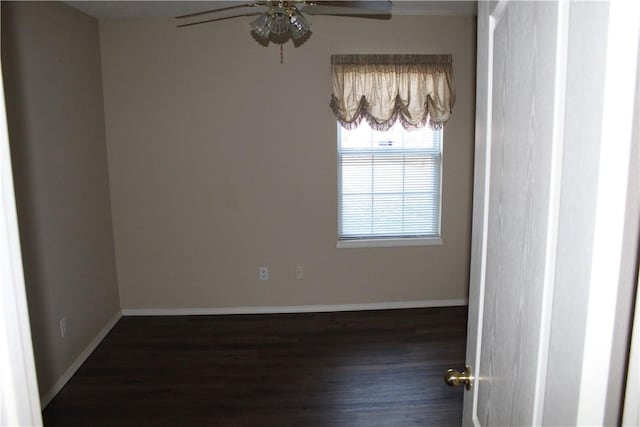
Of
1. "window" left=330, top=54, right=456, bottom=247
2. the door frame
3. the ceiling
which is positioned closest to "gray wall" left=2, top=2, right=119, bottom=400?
the ceiling

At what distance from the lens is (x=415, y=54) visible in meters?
Answer: 3.84

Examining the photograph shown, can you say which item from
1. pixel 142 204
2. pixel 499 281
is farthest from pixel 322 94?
pixel 499 281

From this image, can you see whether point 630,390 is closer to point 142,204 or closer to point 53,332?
point 53,332

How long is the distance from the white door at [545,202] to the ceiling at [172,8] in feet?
8.87

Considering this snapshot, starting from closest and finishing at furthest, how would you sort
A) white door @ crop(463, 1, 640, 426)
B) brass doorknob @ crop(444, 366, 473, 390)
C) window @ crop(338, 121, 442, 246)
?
1. white door @ crop(463, 1, 640, 426)
2. brass doorknob @ crop(444, 366, 473, 390)
3. window @ crop(338, 121, 442, 246)

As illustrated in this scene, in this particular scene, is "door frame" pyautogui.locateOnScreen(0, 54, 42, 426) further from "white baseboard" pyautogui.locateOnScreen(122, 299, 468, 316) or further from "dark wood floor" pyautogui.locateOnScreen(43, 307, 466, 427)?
"white baseboard" pyautogui.locateOnScreen(122, 299, 468, 316)

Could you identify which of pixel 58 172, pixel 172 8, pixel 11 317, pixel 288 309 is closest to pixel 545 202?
pixel 11 317

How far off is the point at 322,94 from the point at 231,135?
0.85 metres

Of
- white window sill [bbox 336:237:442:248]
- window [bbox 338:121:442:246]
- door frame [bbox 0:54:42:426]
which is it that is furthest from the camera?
white window sill [bbox 336:237:442:248]

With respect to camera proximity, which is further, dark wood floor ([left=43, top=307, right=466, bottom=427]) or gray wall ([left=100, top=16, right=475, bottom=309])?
gray wall ([left=100, top=16, right=475, bottom=309])

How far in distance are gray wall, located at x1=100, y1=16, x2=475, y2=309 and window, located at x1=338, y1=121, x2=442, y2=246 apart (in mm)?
112

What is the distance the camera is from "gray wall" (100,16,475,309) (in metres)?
3.80

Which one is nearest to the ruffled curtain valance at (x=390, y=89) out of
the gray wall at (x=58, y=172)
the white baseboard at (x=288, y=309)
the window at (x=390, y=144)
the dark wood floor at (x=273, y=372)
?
the window at (x=390, y=144)

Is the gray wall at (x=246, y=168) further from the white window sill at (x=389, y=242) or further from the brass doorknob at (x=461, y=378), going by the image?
the brass doorknob at (x=461, y=378)
